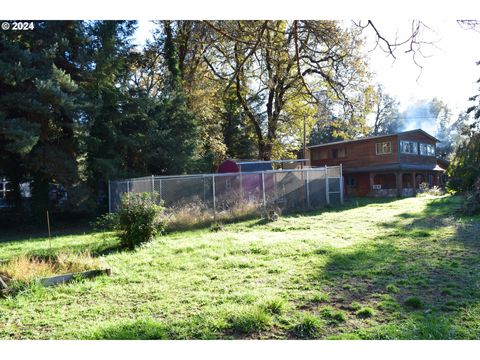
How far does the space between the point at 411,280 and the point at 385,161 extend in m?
24.7

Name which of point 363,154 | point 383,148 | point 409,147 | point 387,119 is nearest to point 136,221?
point 383,148

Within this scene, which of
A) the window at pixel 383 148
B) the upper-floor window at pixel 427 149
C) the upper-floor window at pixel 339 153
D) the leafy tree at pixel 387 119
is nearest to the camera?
the window at pixel 383 148

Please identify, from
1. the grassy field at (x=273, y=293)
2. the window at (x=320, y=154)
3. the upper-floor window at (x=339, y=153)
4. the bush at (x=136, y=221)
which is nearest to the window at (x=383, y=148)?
the upper-floor window at (x=339, y=153)

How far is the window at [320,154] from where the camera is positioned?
33219 millimetres

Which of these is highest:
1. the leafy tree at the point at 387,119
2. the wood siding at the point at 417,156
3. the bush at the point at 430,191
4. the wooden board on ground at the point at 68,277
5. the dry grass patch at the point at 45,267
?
the leafy tree at the point at 387,119

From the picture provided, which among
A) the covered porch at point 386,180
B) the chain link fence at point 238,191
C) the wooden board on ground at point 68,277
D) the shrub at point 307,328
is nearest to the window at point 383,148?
the covered porch at point 386,180

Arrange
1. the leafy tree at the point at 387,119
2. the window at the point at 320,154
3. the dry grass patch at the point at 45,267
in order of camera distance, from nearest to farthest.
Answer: the dry grass patch at the point at 45,267
the window at the point at 320,154
the leafy tree at the point at 387,119

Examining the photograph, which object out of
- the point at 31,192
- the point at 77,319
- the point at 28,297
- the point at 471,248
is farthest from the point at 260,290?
the point at 31,192

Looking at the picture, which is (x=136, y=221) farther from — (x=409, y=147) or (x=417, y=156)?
(x=417, y=156)

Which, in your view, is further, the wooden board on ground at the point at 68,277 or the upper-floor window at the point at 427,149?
the upper-floor window at the point at 427,149

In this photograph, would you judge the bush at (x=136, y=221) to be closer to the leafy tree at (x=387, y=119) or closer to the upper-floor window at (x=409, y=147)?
the upper-floor window at (x=409, y=147)

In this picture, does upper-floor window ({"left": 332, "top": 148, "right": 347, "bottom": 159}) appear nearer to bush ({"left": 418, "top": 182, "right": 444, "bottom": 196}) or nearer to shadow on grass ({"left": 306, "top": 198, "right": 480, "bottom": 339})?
bush ({"left": 418, "top": 182, "right": 444, "bottom": 196})

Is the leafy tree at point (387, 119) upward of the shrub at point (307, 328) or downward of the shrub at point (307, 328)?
upward
